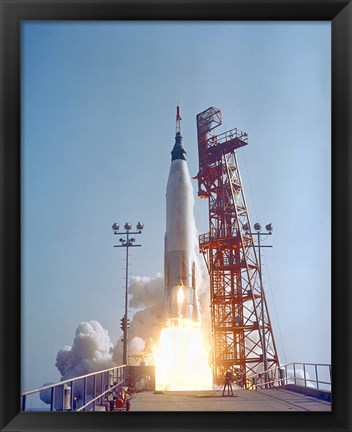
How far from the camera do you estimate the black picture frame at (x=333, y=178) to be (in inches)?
338

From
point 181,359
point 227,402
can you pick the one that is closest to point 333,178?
point 227,402

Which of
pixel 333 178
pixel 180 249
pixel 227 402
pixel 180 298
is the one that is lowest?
pixel 227 402

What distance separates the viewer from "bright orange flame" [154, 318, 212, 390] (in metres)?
20.0

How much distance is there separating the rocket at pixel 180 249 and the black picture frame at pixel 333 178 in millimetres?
12110

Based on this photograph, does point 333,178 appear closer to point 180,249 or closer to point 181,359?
point 181,359

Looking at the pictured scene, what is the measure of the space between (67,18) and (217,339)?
21.7 m

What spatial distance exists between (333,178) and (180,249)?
13333 millimetres

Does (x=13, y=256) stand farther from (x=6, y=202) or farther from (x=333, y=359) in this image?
(x=333, y=359)

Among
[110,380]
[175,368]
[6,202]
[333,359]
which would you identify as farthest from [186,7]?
[175,368]

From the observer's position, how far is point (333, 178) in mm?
8766

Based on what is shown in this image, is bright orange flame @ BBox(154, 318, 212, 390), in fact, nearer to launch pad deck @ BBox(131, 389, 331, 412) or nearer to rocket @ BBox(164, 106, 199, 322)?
rocket @ BBox(164, 106, 199, 322)

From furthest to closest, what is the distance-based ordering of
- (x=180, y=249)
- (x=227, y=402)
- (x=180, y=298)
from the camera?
(x=180, y=249) < (x=180, y=298) < (x=227, y=402)

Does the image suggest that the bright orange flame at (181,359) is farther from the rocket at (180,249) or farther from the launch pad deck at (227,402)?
the launch pad deck at (227,402)

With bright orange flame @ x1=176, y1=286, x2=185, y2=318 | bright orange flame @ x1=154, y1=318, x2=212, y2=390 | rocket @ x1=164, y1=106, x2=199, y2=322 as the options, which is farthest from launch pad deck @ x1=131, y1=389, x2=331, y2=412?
rocket @ x1=164, y1=106, x2=199, y2=322
